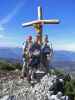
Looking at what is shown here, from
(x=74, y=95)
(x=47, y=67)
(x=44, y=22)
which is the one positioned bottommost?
(x=74, y=95)

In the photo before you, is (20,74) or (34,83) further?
(20,74)

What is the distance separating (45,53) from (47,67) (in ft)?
3.19

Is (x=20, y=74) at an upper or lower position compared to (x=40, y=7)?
lower

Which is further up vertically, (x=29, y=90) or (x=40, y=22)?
(x=40, y=22)

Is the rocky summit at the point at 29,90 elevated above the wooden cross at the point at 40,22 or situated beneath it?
situated beneath

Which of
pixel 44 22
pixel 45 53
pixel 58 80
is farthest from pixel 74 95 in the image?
pixel 44 22

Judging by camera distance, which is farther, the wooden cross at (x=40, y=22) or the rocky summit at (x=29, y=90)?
the wooden cross at (x=40, y=22)

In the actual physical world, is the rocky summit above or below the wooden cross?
below

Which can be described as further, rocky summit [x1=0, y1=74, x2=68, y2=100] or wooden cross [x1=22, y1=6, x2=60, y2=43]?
wooden cross [x1=22, y1=6, x2=60, y2=43]

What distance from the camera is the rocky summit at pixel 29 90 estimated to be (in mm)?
23250

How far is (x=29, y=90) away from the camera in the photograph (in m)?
24.7

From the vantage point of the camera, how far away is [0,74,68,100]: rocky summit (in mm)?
23250

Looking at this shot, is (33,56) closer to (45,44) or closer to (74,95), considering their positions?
(45,44)

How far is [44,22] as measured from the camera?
26.7m
